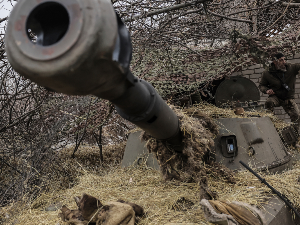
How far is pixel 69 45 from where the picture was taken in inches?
39.9

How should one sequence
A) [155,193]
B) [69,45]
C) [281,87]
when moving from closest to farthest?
[69,45] → [155,193] → [281,87]

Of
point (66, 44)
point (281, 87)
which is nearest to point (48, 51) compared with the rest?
point (66, 44)

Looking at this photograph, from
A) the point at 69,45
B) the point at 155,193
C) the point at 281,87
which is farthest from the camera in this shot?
the point at 281,87

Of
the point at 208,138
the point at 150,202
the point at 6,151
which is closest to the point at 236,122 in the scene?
the point at 208,138

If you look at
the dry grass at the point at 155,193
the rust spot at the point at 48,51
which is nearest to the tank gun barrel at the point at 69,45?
the rust spot at the point at 48,51

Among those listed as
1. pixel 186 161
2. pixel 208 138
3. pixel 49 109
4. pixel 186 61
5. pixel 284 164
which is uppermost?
pixel 186 61

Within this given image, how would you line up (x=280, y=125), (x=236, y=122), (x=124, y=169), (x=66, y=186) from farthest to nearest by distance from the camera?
(x=280, y=125) → (x=66, y=186) → (x=124, y=169) → (x=236, y=122)

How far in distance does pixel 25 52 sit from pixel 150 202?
2.14m

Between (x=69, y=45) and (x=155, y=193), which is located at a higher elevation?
(x=69, y=45)

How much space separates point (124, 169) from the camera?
4.50 meters

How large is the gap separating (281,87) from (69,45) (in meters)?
5.91

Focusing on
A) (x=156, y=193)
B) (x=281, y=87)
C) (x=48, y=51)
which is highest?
(x=48, y=51)

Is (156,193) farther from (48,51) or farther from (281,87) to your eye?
(281,87)

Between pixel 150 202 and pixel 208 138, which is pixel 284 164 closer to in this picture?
pixel 208 138
